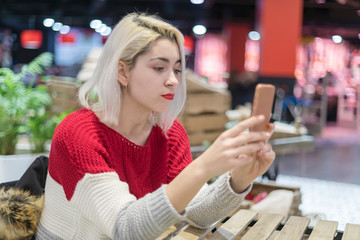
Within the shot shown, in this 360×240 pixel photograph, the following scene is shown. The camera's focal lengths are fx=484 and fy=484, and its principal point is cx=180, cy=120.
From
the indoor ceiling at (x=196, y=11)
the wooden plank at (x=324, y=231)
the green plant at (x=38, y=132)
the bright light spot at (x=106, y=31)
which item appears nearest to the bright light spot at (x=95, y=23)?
the bright light spot at (x=106, y=31)

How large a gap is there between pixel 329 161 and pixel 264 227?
5.97 meters

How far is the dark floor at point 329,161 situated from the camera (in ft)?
20.4

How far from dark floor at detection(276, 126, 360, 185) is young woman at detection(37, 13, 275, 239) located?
320 cm

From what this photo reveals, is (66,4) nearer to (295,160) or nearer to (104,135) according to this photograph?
(295,160)

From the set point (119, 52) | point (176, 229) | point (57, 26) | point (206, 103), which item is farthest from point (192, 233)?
point (57, 26)

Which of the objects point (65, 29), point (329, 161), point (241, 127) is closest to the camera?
point (241, 127)

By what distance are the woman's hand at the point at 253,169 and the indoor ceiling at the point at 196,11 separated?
15.2 metres

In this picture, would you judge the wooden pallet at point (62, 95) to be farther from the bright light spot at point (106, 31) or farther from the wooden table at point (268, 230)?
the bright light spot at point (106, 31)

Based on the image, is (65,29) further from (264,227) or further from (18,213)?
(264,227)

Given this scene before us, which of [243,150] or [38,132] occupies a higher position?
[243,150]

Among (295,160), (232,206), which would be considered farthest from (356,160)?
(232,206)

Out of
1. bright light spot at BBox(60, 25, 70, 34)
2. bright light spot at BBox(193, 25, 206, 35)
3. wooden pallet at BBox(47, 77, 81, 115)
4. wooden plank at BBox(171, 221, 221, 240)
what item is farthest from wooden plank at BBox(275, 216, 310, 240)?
bright light spot at BBox(60, 25, 70, 34)

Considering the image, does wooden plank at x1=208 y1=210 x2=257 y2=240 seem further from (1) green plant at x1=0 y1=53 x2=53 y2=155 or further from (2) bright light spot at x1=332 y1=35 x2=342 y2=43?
(2) bright light spot at x1=332 y1=35 x2=342 y2=43

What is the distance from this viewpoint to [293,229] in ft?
5.21
